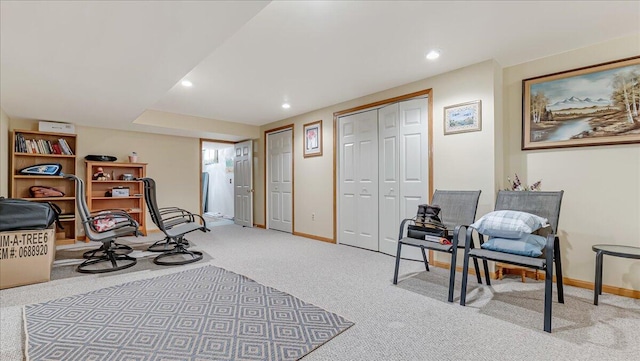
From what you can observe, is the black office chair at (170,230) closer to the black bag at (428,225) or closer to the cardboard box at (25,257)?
the cardboard box at (25,257)

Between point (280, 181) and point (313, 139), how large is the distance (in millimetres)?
1312

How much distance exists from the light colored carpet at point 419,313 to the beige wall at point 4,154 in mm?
2305

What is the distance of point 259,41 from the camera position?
266 cm

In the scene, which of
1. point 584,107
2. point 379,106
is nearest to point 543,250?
point 584,107

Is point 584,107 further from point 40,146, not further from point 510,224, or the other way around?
point 40,146

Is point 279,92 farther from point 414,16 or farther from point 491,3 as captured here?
point 491,3

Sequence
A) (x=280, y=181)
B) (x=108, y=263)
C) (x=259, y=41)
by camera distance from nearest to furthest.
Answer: (x=259, y=41) → (x=108, y=263) → (x=280, y=181)

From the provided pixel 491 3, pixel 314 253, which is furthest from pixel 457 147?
pixel 314 253

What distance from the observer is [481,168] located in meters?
3.12

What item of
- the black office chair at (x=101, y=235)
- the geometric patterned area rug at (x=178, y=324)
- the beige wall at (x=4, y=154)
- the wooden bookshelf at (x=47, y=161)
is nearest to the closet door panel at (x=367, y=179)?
the geometric patterned area rug at (x=178, y=324)

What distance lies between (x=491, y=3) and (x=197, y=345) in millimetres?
3080

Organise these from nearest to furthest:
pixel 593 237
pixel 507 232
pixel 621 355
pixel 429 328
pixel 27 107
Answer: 1. pixel 621 355
2. pixel 429 328
3. pixel 507 232
4. pixel 593 237
5. pixel 27 107

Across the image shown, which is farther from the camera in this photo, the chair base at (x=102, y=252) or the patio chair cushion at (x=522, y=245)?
the chair base at (x=102, y=252)

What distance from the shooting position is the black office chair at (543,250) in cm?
194
